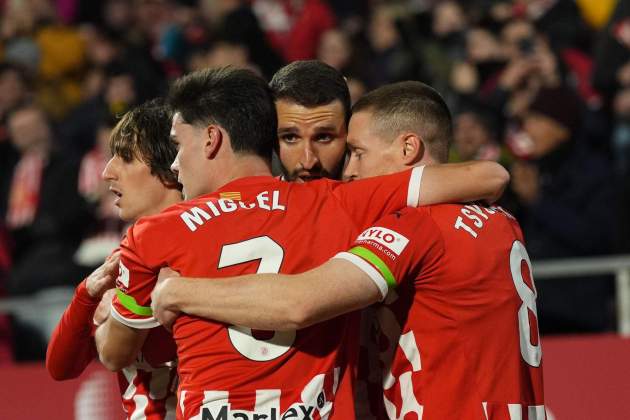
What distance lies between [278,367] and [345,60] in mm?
6590

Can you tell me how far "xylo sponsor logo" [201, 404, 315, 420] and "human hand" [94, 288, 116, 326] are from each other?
0.68 metres

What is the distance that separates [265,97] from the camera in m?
3.78

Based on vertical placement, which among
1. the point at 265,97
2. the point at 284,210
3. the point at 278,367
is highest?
the point at 265,97

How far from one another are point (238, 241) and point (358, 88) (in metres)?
5.07

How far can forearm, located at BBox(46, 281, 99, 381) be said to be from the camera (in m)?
4.07

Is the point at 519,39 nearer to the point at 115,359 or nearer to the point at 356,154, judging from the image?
the point at 356,154

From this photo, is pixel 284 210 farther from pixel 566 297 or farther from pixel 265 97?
pixel 566 297

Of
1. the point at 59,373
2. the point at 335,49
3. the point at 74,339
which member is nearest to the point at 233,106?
the point at 74,339

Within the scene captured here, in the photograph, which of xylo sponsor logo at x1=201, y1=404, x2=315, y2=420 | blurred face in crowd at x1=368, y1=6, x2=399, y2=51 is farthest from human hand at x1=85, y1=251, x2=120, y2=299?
blurred face in crowd at x1=368, y1=6, x2=399, y2=51

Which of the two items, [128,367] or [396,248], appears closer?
[396,248]

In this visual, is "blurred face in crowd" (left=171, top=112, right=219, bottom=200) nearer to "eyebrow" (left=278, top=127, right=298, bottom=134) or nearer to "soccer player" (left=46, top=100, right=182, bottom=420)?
"soccer player" (left=46, top=100, right=182, bottom=420)

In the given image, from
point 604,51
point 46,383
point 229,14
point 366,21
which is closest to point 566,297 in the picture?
point 604,51

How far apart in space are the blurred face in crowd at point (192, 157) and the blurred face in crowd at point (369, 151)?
21.6 inches

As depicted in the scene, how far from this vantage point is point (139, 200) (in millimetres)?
4113
